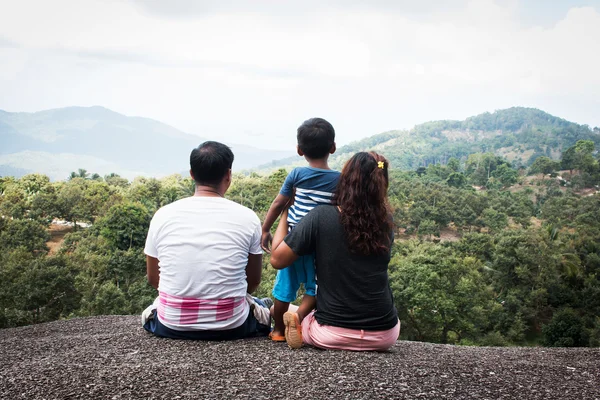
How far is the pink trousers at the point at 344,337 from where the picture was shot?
3.85 meters

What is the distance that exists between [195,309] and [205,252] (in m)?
→ 0.54

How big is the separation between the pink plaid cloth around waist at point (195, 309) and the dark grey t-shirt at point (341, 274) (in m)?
0.81

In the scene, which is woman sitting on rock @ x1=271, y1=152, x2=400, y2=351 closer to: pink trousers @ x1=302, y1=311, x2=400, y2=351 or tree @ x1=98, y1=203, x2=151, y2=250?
pink trousers @ x1=302, y1=311, x2=400, y2=351

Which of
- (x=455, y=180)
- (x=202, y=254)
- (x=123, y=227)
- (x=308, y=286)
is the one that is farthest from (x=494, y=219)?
(x=202, y=254)

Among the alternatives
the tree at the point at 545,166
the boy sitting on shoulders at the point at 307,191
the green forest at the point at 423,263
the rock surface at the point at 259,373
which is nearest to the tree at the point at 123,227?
the green forest at the point at 423,263

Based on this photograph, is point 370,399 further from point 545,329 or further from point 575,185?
point 575,185

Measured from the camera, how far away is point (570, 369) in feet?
14.0

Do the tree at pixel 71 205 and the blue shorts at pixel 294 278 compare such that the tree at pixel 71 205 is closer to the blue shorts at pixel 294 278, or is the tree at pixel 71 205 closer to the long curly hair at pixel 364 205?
the blue shorts at pixel 294 278

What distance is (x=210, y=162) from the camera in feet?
12.5

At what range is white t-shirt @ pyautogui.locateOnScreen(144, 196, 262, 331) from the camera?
367cm

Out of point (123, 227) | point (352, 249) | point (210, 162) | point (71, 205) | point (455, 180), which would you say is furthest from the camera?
point (455, 180)

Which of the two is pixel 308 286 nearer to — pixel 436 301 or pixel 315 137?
pixel 315 137

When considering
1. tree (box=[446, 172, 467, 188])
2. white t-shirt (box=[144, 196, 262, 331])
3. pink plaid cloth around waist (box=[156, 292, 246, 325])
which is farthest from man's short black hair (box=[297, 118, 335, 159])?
tree (box=[446, 172, 467, 188])

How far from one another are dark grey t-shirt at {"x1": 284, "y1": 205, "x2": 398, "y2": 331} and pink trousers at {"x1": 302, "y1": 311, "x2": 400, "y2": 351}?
10 cm
